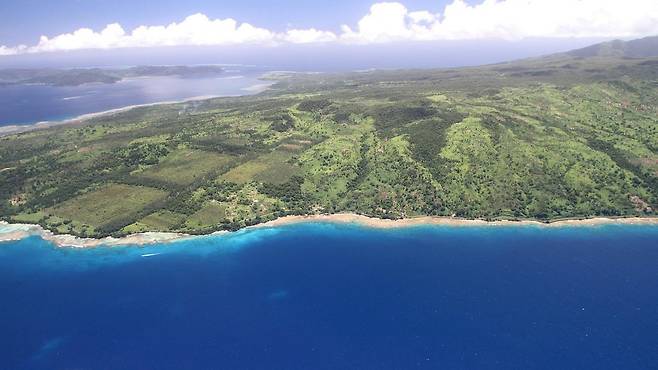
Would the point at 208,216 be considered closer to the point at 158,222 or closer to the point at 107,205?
the point at 158,222

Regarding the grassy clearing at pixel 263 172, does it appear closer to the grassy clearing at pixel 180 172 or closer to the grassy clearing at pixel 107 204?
the grassy clearing at pixel 180 172

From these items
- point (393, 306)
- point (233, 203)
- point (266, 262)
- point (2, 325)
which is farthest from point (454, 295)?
point (2, 325)

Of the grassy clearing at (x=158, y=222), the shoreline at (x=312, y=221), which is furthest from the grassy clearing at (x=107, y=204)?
the shoreline at (x=312, y=221)

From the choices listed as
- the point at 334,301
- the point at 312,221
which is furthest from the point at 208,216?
the point at 334,301

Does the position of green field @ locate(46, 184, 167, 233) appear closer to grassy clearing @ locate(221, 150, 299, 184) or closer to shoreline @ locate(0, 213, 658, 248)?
Answer: shoreline @ locate(0, 213, 658, 248)

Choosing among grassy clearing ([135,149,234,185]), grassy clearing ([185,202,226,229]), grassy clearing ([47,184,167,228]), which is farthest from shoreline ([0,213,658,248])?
grassy clearing ([135,149,234,185])

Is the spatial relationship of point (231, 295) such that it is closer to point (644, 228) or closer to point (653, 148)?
point (644, 228)
